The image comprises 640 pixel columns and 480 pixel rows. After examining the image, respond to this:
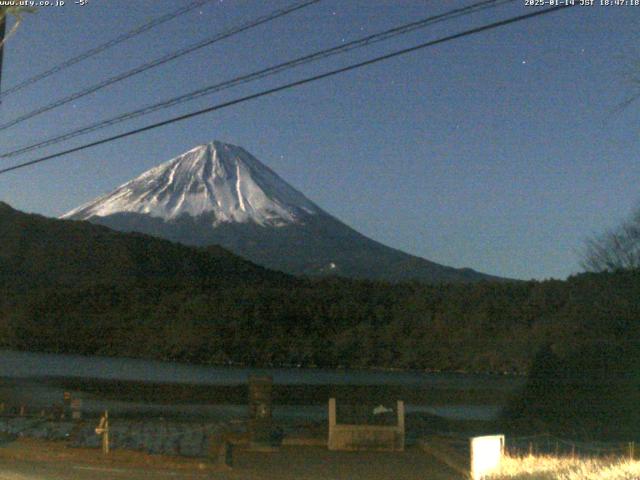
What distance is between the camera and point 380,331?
58125 mm

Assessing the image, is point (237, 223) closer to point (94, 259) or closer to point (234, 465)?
point (94, 259)

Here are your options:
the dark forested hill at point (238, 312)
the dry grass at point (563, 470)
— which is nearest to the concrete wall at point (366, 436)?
the dry grass at point (563, 470)

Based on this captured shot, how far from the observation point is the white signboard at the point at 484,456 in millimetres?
10602

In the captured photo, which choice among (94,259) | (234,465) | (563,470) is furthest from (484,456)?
(94,259)

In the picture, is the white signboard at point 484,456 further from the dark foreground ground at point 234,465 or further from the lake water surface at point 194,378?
the lake water surface at point 194,378

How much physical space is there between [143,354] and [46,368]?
10.3 metres

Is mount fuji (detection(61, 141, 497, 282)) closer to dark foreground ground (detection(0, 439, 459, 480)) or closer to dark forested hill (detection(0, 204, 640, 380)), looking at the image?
dark forested hill (detection(0, 204, 640, 380))

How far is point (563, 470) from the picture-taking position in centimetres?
1020

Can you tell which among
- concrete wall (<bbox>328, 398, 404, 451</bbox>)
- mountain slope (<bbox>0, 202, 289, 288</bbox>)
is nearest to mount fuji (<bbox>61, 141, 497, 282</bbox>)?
mountain slope (<bbox>0, 202, 289, 288</bbox>)

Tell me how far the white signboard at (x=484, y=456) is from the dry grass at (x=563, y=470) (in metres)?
0.14

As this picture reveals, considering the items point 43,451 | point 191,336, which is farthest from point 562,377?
point 191,336

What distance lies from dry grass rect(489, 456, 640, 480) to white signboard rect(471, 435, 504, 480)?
0.14m

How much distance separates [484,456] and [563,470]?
101 cm

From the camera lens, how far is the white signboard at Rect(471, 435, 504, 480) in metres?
10.6
